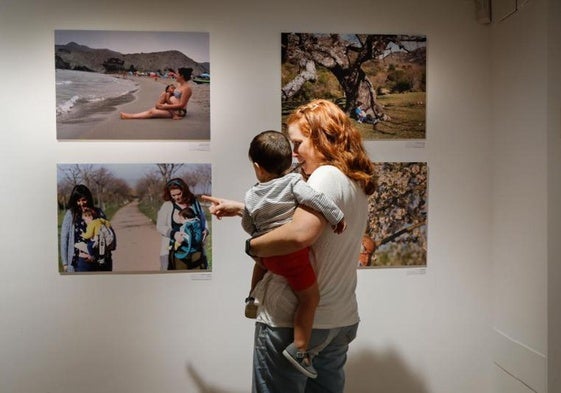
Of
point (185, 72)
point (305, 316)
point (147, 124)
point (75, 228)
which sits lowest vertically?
point (305, 316)

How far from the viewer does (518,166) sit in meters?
2.05

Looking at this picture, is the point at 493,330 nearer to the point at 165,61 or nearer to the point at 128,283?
the point at 128,283

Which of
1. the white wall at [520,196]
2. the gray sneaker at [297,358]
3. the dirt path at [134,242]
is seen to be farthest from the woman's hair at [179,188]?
the white wall at [520,196]

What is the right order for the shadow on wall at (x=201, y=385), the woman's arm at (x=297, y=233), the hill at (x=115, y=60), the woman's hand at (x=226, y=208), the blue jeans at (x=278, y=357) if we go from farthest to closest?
the shadow on wall at (x=201, y=385) < the hill at (x=115, y=60) < the woman's hand at (x=226, y=208) < the blue jeans at (x=278, y=357) < the woman's arm at (x=297, y=233)

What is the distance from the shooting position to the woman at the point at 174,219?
6.92ft

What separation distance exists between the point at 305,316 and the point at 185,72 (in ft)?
4.13

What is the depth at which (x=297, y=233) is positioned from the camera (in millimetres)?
1385

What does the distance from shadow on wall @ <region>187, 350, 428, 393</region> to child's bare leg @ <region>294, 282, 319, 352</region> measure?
896 mm

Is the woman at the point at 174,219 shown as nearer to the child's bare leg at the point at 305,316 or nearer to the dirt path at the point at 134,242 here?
the dirt path at the point at 134,242

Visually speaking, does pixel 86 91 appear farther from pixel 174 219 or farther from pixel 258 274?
pixel 258 274

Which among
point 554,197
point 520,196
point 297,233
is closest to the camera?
point 297,233

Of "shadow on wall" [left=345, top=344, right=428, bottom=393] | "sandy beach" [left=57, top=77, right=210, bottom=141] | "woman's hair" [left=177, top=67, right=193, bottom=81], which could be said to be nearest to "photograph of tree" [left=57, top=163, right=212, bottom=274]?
"sandy beach" [left=57, top=77, right=210, bottom=141]

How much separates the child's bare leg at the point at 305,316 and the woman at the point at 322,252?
47mm

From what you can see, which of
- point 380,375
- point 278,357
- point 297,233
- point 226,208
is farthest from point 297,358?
point 380,375
